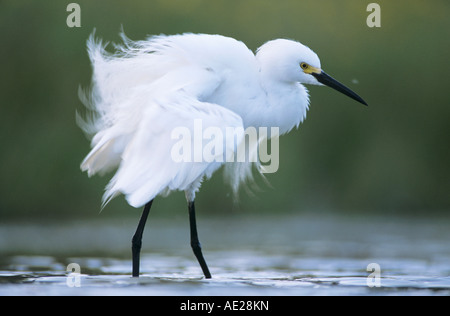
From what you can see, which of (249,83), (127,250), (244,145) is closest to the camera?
(249,83)

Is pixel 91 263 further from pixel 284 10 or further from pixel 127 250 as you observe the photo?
pixel 284 10

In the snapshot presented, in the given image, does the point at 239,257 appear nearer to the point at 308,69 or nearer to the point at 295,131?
the point at 308,69

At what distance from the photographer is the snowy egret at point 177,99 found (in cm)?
491

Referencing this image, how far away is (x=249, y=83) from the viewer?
546 cm

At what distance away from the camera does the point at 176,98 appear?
197 inches

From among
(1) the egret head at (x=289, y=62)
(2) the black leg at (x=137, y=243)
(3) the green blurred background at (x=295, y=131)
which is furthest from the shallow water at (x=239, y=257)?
(1) the egret head at (x=289, y=62)

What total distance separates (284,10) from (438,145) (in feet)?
10.6

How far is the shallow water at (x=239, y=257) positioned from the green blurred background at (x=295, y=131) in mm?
458

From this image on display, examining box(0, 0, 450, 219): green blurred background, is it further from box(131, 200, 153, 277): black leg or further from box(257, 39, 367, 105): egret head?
box(257, 39, 367, 105): egret head

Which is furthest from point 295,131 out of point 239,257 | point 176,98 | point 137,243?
point 176,98

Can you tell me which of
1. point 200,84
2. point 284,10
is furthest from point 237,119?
point 284,10

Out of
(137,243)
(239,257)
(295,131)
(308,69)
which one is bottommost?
(239,257)

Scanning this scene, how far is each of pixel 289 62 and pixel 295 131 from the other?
551 centimetres

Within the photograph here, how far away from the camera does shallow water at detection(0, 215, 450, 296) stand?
15.6 feet
